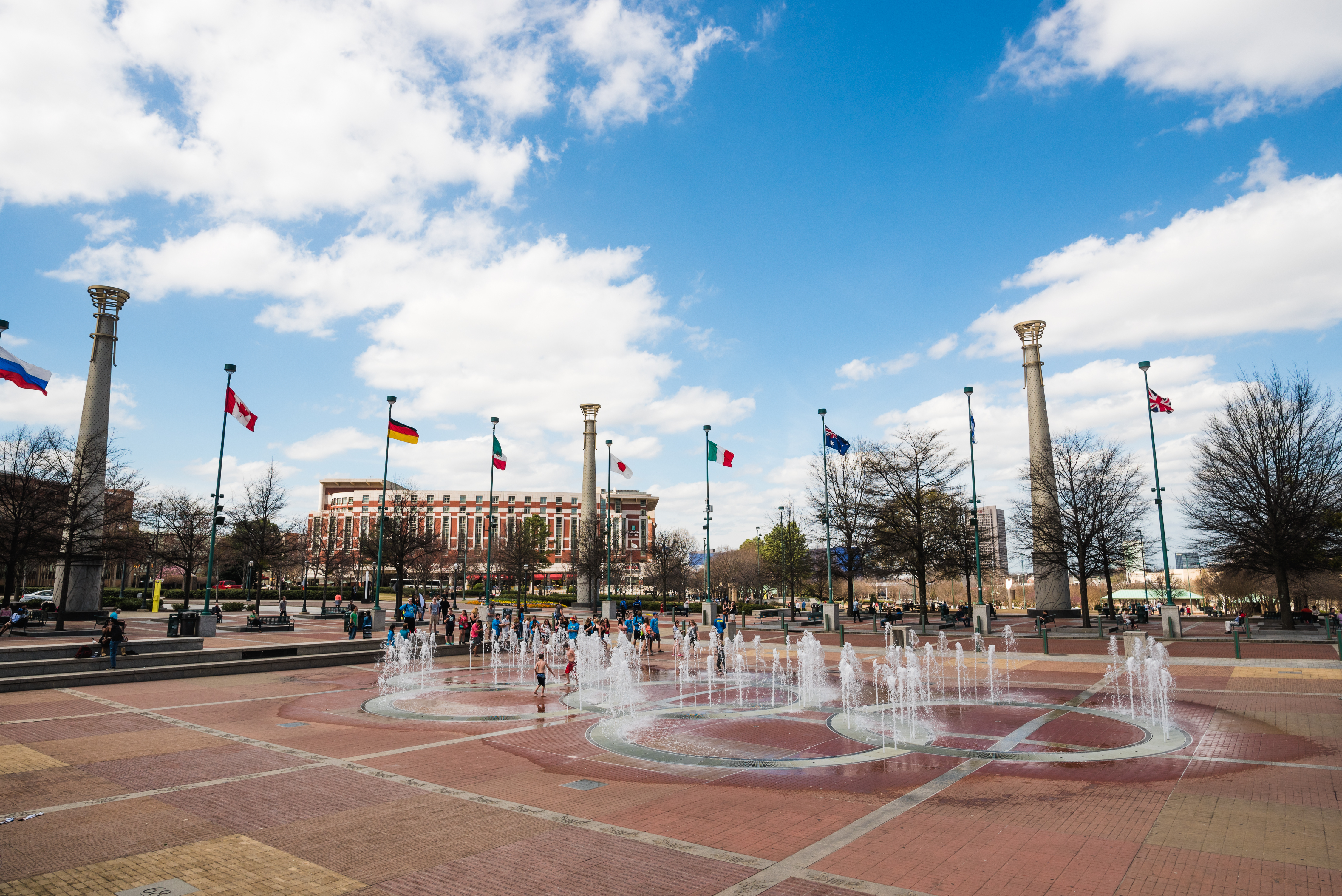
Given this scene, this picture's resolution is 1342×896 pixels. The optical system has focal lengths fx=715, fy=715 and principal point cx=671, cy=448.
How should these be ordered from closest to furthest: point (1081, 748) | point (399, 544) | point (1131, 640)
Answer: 1. point (1081, 748)
2. point (1131, 640)
3. point (399, 544)

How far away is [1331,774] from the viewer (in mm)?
10055

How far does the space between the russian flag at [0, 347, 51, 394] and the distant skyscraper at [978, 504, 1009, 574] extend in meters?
41.0

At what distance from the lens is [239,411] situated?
33094 mm

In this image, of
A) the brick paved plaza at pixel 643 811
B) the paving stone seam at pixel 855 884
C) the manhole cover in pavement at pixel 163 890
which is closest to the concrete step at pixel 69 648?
the brick paved plaza at pixel 643 811

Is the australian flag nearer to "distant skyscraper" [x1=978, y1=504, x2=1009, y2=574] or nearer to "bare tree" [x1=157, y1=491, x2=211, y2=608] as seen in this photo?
"distant skyscraper" [x1=978, y1=504, x2=1009, y2=574]

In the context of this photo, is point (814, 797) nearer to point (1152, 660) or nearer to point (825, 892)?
point (825, 892)

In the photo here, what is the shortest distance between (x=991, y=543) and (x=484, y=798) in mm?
56151

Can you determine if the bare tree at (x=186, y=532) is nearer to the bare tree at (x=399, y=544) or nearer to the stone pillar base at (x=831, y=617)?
the bare tree at (x=399, y=544)

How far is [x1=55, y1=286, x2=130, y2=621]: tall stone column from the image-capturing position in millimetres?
33125

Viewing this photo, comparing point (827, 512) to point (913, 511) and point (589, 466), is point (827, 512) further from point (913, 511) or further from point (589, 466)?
point (589, 466)

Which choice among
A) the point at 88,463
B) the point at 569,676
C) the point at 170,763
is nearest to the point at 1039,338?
the point at 569,676

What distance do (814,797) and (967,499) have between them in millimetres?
41027

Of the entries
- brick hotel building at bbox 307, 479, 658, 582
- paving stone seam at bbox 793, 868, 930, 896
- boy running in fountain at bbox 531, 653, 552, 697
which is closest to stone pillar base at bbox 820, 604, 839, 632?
boy running in fountain at bbox 531, 653, 552, 697

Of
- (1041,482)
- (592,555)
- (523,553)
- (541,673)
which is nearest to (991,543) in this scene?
(1041,482)
